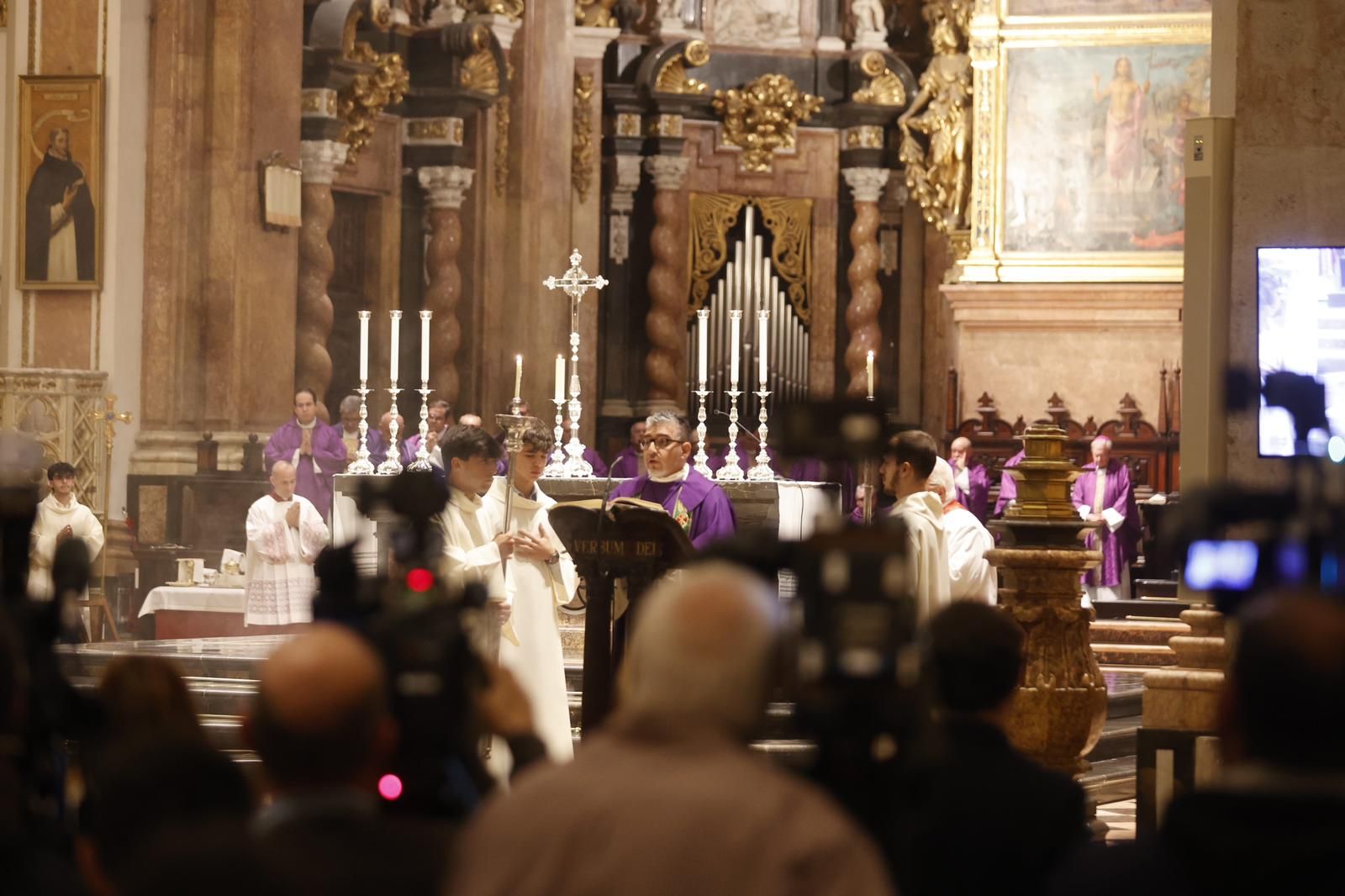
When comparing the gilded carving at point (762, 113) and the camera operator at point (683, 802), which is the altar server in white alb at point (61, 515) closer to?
the gilded carving at point (762, 113)

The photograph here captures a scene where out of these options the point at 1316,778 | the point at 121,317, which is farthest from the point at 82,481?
the point at 1316,778

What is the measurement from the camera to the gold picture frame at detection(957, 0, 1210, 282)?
21.1 metres

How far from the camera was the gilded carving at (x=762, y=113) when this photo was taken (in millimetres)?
22844

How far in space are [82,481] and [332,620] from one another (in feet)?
38.3

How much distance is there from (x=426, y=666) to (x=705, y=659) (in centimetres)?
65

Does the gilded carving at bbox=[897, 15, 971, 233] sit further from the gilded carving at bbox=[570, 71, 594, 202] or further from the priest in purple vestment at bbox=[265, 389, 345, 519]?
the priest in purple vestment at bbox=[265, 389, 345, 519]

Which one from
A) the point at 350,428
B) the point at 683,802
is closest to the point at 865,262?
the point at 350,428

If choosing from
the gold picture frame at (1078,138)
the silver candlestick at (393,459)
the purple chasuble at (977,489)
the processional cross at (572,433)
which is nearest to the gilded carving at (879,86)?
the gold picture frame at (1078,138)

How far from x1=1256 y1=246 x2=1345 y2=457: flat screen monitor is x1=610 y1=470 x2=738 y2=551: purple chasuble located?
303cm

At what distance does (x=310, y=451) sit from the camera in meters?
15.6

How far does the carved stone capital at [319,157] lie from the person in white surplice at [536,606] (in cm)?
882

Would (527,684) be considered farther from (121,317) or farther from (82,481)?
(121,317)

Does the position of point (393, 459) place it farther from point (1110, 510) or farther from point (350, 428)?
point (1110, 510)

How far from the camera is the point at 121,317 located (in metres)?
16.0
